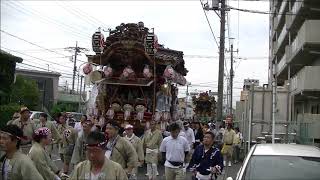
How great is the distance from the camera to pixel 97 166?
501 cm

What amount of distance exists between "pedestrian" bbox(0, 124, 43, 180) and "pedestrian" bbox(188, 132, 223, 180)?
4163 millimetres

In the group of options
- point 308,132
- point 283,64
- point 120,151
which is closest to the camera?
point 120,151

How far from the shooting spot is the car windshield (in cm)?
705

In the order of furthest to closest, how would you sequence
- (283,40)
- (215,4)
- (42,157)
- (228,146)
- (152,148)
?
1. (283,40)
2. (215,4)
3. (228,146)
4. (152,148)
5. (42,157)

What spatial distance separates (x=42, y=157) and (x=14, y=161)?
3.97ft

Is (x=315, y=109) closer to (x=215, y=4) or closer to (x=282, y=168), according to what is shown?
(x=215, y=4)

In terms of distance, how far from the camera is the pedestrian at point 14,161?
533cm

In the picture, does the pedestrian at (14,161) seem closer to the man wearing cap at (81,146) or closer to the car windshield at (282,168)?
the car windshield at (282,168)

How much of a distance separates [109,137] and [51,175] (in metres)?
2.14

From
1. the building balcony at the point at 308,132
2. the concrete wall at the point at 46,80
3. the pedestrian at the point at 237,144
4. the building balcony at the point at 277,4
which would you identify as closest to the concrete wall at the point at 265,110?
the pedestrian at the point at 237,144

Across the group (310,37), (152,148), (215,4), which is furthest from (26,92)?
(152,148)

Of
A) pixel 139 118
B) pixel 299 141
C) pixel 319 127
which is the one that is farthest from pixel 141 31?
pixel 319 127

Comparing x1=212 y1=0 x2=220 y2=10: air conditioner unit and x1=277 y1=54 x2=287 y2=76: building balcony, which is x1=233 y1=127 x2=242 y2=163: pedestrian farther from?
x1=277 y1=54 x2=287 y2=76: building balcony

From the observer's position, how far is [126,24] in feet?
61.1
